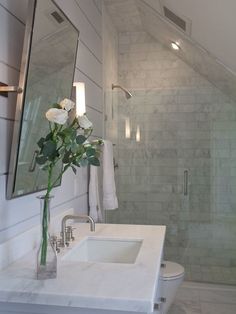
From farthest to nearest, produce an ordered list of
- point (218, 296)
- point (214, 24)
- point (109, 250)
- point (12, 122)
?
1. point (218, 296)
2. point (214, 24)
3. point (109, 250)
4. point (12, 122)

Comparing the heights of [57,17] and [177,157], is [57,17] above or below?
above

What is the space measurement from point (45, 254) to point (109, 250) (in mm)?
612

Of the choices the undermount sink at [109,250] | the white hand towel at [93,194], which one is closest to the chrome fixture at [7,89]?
the undermount sink at [109,250]

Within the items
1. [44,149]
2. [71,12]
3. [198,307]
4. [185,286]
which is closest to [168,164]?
[185,286]

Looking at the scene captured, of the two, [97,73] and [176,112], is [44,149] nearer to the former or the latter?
[97,73]

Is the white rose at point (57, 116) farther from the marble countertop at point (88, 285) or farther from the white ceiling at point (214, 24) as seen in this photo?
the white ceiling at point (214, 24)

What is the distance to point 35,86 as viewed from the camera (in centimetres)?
142

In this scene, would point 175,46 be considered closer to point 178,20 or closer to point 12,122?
point 178,20

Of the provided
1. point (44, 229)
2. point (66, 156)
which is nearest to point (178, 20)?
point (66, 156)

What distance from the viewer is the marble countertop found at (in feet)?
3.24

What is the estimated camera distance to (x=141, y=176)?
373 cm

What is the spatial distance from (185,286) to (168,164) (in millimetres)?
1242

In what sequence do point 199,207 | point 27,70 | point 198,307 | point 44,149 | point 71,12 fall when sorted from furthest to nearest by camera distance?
point 199,207, point 198,307, point 71,12, point 27,70, point 44,149

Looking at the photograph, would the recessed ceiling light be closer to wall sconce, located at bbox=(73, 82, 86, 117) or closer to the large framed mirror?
wall sconce, located at bbox=(73, 82, 86, 117)
